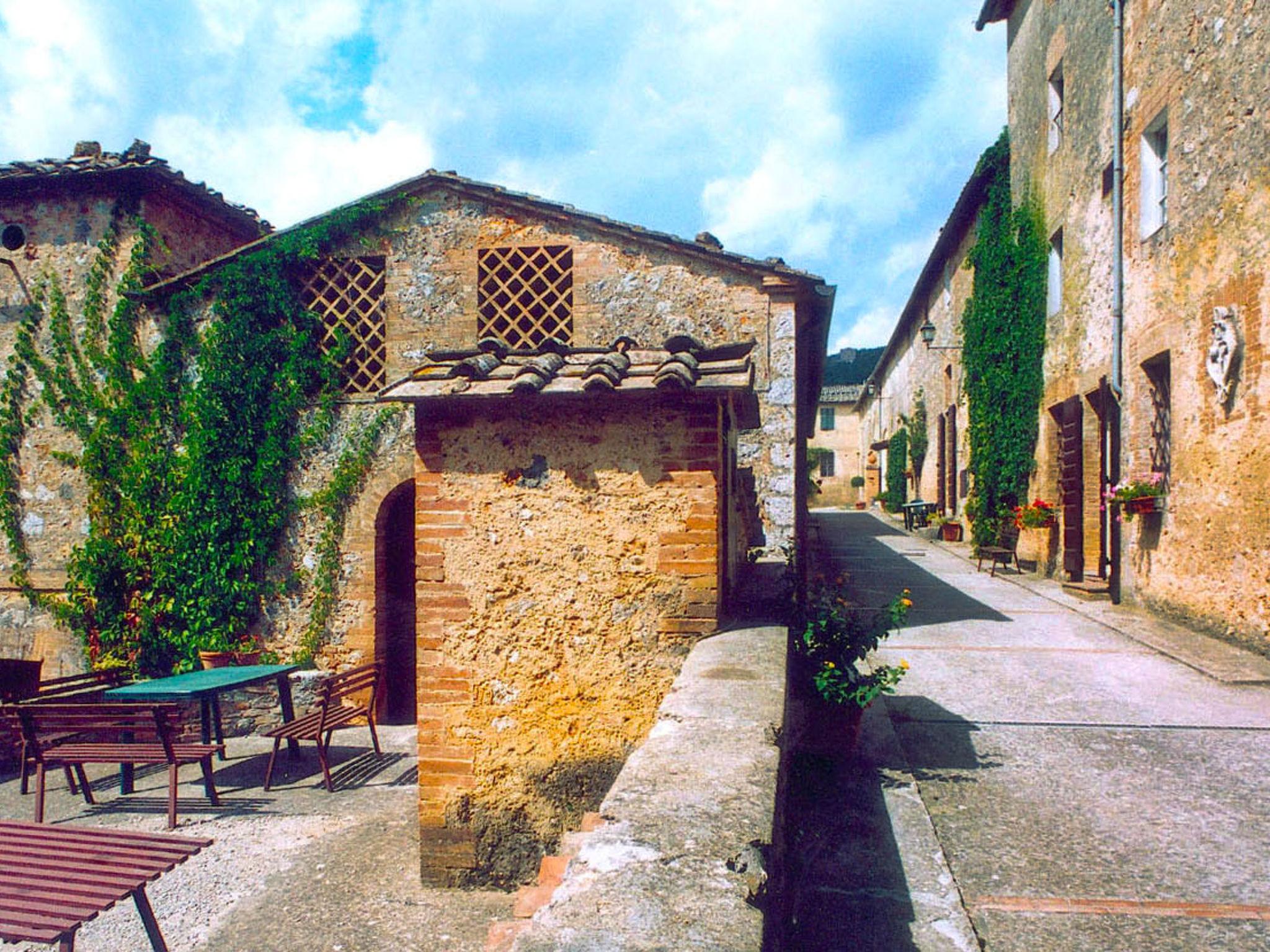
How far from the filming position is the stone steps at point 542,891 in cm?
176

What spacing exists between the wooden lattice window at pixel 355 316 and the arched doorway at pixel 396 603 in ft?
4.45

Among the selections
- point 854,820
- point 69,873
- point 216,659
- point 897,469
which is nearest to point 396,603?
point 216,659

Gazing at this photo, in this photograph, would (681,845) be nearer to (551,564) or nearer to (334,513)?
(551,564)

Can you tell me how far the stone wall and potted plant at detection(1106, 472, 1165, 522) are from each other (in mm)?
139

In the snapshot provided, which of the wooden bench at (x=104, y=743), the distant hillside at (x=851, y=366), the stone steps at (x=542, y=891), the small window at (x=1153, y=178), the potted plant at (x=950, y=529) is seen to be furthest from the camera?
the distant hillside at (x=851, y=366)

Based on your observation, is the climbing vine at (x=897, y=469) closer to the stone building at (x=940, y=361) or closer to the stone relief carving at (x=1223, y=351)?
the stone building at (x=940, y=361)

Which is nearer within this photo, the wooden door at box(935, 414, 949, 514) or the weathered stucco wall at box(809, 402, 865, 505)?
the wooden door at box(935, 414, 949, 514)

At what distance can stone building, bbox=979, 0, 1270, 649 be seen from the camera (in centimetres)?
685

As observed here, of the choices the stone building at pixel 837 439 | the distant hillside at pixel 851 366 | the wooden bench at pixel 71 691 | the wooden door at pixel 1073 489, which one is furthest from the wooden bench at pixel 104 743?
the distant hillside at pixel 851 366

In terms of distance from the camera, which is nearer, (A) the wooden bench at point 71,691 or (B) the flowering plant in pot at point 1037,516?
(A) the wooden bench at point 71,691

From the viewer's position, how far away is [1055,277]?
41.0 feet

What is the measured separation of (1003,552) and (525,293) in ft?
28.9

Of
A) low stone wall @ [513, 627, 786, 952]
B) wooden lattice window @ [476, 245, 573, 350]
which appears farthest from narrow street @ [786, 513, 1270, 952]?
wooden lattice window @ [476, 245, 573, 350]

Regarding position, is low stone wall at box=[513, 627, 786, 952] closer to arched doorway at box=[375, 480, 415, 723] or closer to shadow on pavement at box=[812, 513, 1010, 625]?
shadow on pavement at box=[812, 513, 1010, 625]
